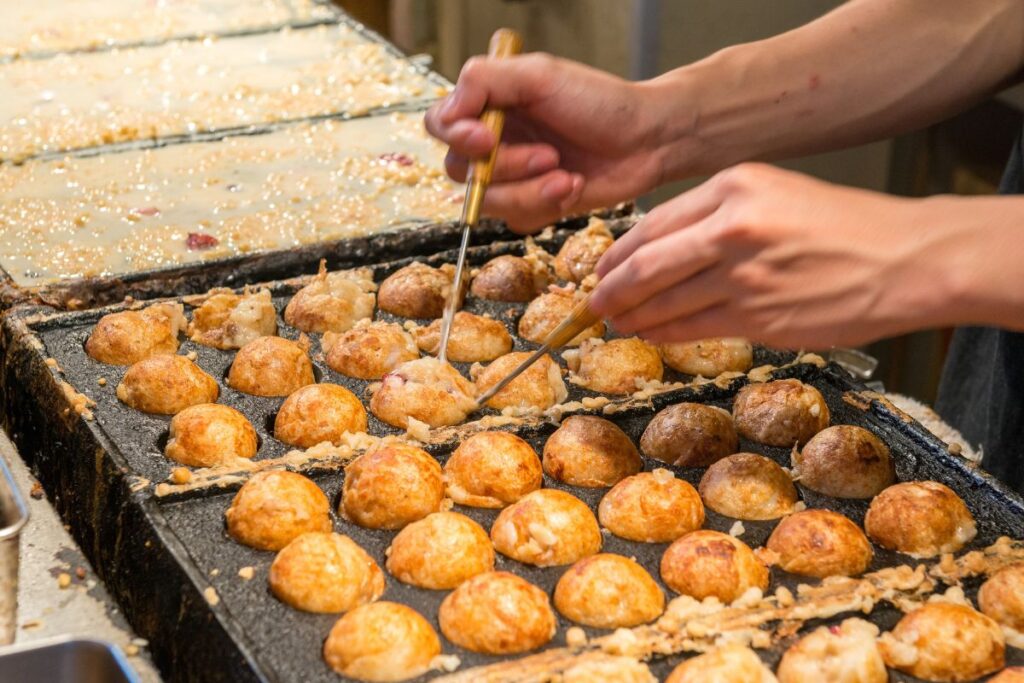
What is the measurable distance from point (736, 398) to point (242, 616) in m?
1.08

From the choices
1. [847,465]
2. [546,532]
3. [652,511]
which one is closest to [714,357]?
[847,465]

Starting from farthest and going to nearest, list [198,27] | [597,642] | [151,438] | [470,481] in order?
[198,27]
[151,438]
[470,481]
[597,642]

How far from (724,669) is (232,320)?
54.0 inches

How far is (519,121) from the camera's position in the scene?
8.20 feet

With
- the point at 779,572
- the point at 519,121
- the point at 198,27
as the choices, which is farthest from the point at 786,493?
the point at 198,27

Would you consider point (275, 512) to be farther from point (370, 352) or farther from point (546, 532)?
point (370, 352)

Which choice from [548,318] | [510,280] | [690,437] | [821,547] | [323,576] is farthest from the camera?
[510,280]

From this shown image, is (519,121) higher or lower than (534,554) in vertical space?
higher

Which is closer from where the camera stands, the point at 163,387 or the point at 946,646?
the point at 946,646

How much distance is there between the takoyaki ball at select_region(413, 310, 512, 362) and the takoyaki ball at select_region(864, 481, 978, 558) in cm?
89

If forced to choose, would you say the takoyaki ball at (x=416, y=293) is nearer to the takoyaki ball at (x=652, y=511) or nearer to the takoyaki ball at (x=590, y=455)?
the takoyaki ball at (x=590, y=455)

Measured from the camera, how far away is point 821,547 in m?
1.97

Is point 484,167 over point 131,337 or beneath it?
over

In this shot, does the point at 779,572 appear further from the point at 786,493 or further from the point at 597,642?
the point at 597,642
